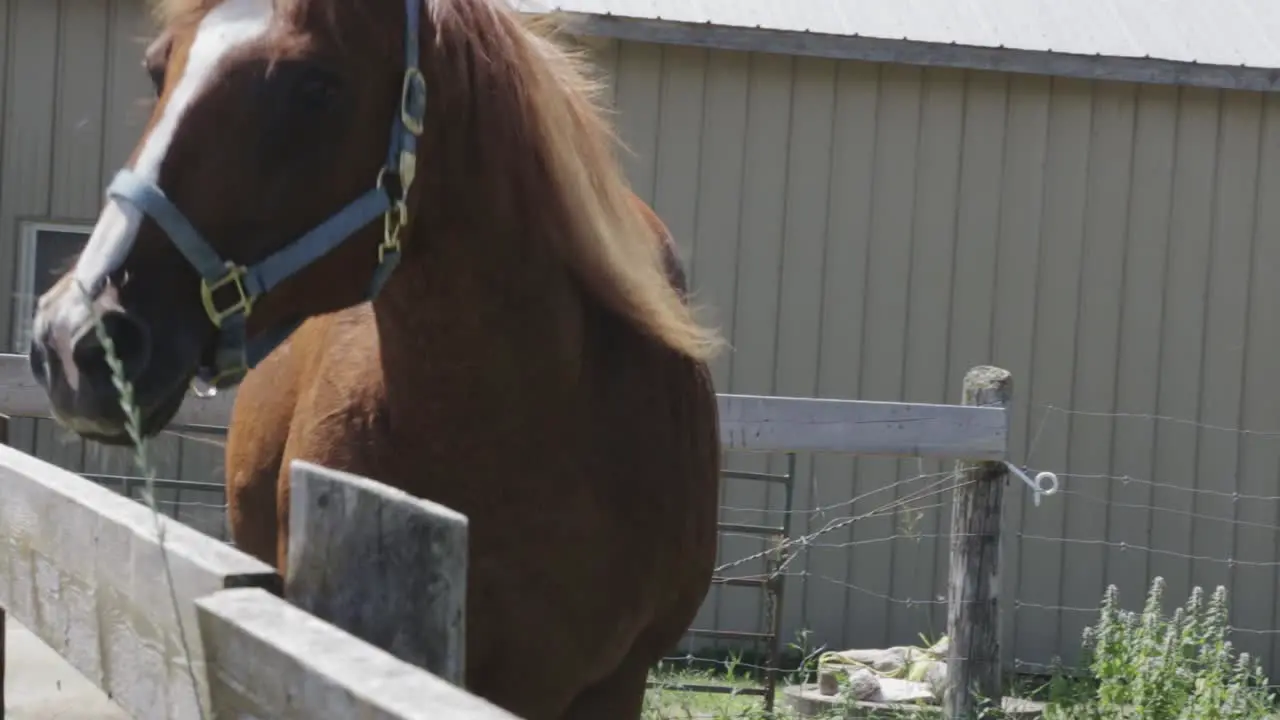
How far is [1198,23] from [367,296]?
7305 millimetres

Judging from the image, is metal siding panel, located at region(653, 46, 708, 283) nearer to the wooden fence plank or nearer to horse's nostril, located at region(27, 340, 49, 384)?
the wooden fence plank

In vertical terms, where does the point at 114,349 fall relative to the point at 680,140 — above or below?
below

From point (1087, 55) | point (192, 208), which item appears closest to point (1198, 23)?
point (1087, 55)

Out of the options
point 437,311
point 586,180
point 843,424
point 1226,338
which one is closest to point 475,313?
point 437,311

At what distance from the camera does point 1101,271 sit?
7.59 metres

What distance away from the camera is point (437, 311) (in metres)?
2.44

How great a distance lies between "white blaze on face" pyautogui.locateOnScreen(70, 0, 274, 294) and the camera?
6.30 feet

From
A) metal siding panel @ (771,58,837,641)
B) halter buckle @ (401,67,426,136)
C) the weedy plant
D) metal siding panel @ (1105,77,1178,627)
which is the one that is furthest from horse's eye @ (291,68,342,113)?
metal siding panel @ (1105,77,1178,627)

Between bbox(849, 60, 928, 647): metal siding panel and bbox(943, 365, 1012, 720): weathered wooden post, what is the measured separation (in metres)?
2.61

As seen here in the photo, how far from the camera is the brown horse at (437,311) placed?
199 cm

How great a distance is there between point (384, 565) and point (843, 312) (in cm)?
634

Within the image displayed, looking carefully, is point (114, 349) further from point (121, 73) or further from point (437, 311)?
point (121, 73)

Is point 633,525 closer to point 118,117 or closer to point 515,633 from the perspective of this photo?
point 515,633

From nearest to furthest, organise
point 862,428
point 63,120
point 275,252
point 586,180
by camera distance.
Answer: point 275,252 → point 586,180 → point 862,428 → point 63,120
